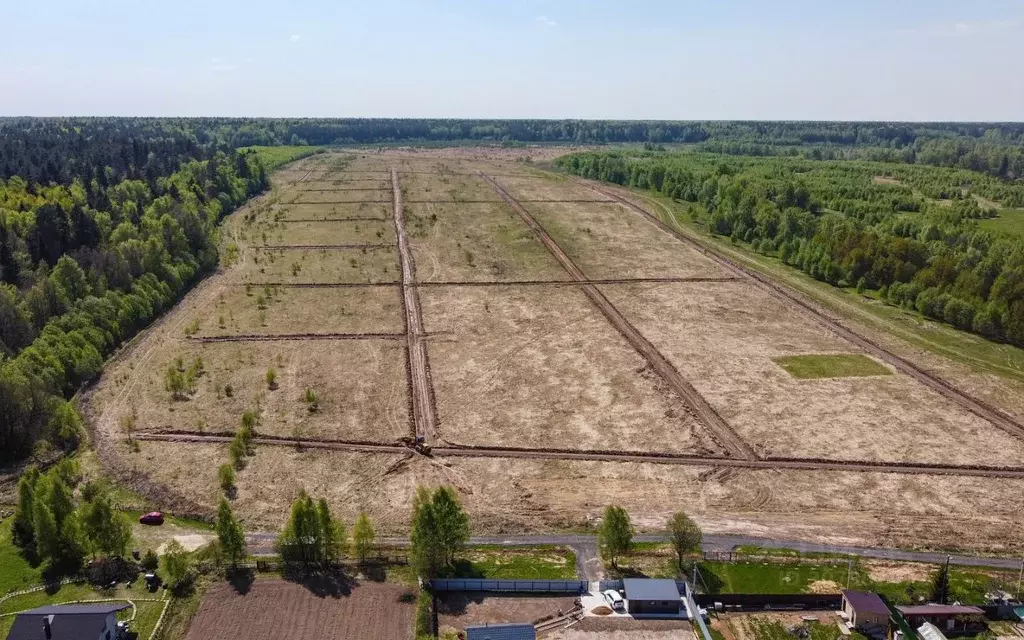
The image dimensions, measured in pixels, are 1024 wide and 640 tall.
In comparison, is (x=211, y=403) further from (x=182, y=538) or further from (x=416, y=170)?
(x=416, y=170)

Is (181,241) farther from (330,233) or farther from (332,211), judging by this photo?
(332,211)

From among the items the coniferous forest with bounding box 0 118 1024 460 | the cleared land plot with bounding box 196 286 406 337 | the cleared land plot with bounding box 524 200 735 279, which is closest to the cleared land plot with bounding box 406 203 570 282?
the cleared land plot with bounding box 524 200 735 279

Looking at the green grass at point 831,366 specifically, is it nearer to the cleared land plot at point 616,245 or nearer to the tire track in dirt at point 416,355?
the cleared land plot at point 616,245

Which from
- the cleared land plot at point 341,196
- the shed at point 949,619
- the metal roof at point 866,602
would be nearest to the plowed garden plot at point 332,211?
the cleared land plot at point 341,196

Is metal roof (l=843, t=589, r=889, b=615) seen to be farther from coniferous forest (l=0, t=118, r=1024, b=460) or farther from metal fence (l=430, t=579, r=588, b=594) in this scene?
coniferous forest (l=0, t=118, r=1024, b=460)

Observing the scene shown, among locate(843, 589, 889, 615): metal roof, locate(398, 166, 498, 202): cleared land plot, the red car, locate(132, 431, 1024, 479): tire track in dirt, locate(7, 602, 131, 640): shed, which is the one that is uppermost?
locate(398, 166, 498, 202): cleared land plot

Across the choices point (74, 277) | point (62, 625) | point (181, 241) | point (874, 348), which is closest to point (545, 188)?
point (181, 241)

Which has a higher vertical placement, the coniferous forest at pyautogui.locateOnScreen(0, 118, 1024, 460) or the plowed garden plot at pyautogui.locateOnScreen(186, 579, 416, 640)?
the coniferous forest at pyautogui.locateOnScreen(0, 118, 1024, 460)
